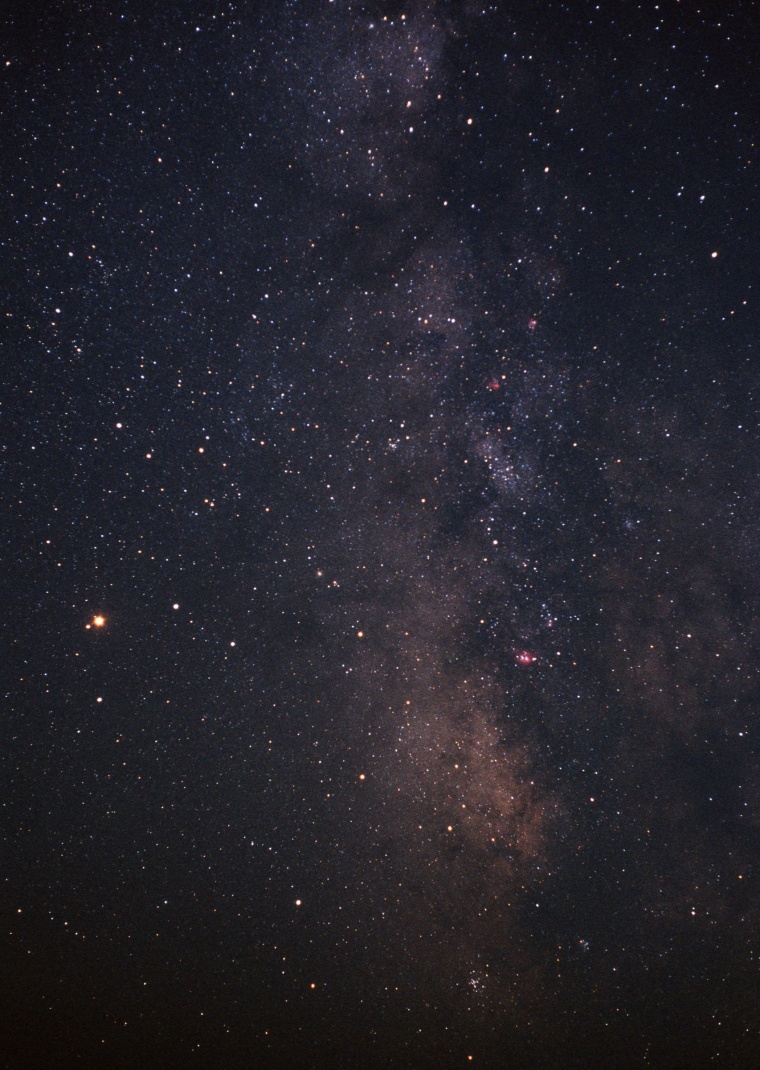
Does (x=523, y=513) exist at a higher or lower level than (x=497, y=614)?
higher

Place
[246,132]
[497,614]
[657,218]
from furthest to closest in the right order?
[497,614] → [657,218] → [246,132]

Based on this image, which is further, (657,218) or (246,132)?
(657,218)

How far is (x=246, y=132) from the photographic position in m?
1.61

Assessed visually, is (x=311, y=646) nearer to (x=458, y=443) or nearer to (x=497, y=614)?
(x=497, y=614)

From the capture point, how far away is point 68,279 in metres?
1.64

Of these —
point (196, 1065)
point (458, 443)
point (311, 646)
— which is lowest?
point (196, 1065)

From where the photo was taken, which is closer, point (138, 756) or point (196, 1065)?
point (138, 756)

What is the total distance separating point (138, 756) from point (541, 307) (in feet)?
7.15

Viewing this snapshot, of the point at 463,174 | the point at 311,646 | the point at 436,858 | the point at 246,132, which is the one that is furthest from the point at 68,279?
the point at 436,858

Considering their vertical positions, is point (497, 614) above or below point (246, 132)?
below

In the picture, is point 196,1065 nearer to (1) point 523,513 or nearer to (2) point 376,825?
(2) point 376,825

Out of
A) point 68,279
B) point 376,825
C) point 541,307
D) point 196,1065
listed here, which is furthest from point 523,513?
point 196,1065

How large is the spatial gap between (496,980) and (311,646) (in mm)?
1505

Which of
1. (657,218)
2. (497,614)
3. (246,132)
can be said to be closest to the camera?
(246,132)
